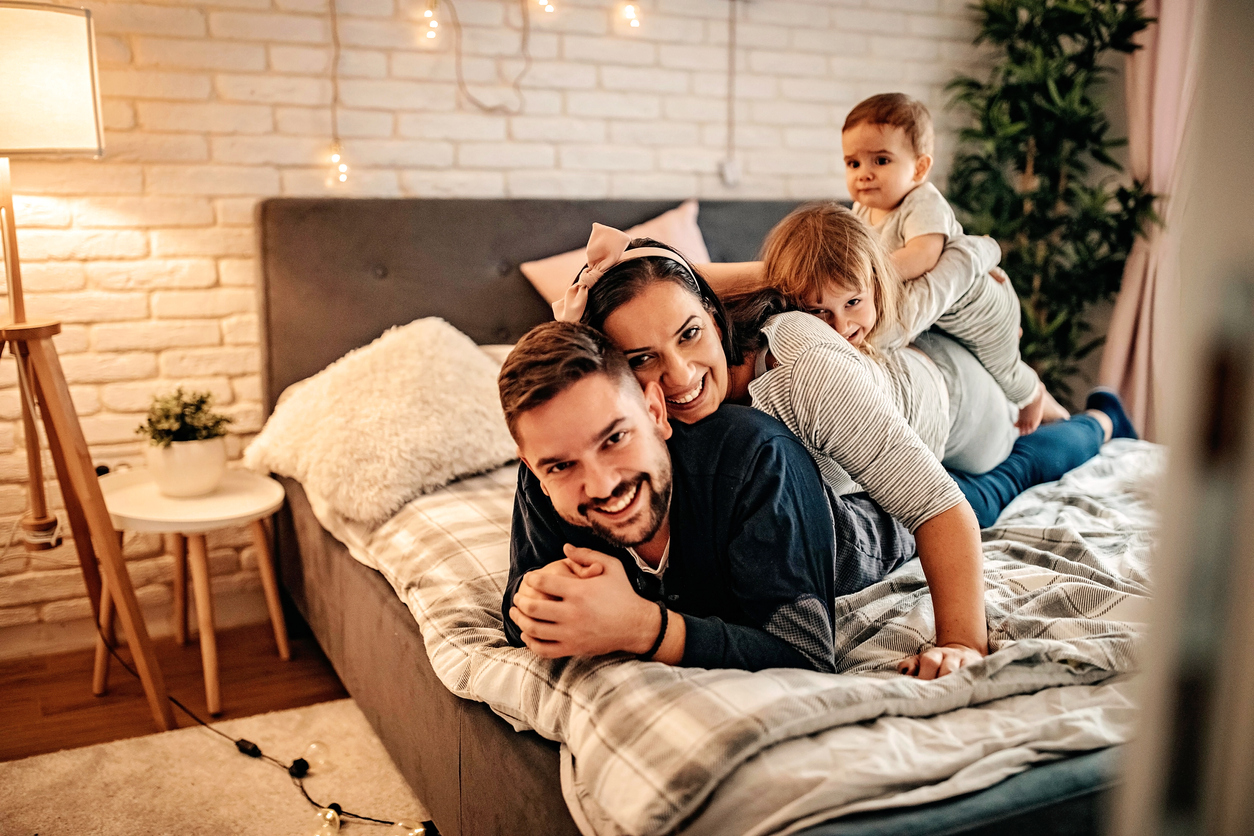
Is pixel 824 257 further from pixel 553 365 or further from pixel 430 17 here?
pixel 430 17

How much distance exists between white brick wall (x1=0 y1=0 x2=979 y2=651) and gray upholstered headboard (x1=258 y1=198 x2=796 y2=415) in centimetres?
15

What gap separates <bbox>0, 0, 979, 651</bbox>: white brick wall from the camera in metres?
2.46

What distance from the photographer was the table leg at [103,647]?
2.25 m

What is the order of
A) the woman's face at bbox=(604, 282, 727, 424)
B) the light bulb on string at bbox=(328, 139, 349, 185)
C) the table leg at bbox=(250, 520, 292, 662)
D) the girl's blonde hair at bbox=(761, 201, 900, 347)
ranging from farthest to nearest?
1. the light bulb on string at bbox=(328, 139, 349, 185)
2. the table leg at bbox=(250, 520, 292, 662)
3. the girl's blonde hair at bbox=(761, 201, 900, 347)
4. the woman's face at bbox=(604, 282, 727, 424)

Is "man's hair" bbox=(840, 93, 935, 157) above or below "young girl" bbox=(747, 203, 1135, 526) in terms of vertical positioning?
above

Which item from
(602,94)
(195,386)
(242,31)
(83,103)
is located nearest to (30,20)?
(83,103)

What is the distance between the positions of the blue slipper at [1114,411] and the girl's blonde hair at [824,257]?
50.3 inches

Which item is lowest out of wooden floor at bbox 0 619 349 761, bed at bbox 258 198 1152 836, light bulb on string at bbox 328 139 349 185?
wooden floor at bbox 0 619 349 761

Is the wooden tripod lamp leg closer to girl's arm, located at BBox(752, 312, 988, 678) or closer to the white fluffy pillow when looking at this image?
the white fluffy pillow

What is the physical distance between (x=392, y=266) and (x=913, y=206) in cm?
143

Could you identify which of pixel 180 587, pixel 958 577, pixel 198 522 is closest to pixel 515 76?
pixel 198 522

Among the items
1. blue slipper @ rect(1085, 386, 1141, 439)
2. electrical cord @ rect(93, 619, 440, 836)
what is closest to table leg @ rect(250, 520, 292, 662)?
electrical cord @ rect(93, 619, 440, 836)

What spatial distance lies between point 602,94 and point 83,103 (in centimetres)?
154

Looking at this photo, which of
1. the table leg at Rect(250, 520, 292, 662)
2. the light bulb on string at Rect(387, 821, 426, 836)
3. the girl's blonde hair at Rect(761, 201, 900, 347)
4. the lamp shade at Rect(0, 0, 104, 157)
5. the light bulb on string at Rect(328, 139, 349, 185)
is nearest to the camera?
the girl's blonde hair at Rect(761, 201, 900, 347)
